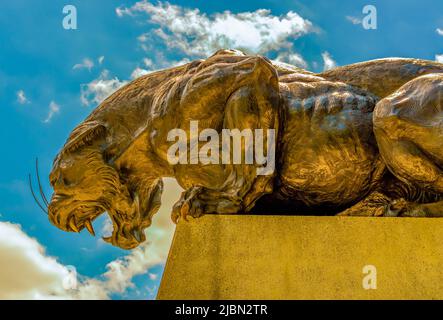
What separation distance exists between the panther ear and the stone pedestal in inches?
55.6

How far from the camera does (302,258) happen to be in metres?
4.88

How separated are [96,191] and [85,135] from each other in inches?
19.8

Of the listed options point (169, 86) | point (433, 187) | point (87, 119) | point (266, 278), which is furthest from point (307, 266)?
point (87, 119)

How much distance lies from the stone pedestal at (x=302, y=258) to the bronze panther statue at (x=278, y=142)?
0.25 metres

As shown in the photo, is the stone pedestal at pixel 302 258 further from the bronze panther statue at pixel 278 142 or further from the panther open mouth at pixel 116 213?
the panther open mouth at pixel 116 213

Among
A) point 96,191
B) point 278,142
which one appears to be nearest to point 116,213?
point 96,191

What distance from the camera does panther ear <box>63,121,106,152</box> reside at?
6047 millimetres

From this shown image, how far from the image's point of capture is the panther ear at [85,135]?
605cm

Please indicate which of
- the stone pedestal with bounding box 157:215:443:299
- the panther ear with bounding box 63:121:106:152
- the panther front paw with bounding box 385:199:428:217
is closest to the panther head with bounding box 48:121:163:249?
the panther ear with bounding box 63:121:106:152

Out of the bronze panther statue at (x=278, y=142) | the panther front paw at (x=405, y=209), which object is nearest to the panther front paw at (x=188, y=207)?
the bronze panther statue at (x=278, y=142)

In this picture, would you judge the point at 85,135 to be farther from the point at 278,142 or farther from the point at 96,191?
the point at 278,142

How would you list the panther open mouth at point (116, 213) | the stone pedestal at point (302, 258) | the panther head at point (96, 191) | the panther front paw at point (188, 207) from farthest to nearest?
the panther open mouth at point (116, 213) < the panther head at point (96, 191) < the panther front paw at point (188, 207) < the stone pedestal at point (302, 258)

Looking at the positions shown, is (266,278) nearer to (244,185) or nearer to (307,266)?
(307,266)
